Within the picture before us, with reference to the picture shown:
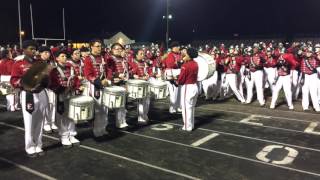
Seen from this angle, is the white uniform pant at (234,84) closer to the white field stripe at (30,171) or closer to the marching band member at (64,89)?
the marching band member at (64,89)

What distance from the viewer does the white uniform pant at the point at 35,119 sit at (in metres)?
7.13

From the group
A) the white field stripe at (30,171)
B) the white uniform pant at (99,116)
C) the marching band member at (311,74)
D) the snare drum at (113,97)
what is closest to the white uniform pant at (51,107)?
the white uniform pant at (99,116)

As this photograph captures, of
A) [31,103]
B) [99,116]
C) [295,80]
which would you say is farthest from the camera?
[295,80]

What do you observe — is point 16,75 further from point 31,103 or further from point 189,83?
point 189,83

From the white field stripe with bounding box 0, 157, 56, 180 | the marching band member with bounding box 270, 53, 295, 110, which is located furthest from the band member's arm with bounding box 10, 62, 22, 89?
the marching band member with bounding box 270, 53, 295, 110

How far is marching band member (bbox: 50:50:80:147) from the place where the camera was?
7.74m

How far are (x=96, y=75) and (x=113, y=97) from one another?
2.22 feet

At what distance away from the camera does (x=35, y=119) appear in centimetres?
728

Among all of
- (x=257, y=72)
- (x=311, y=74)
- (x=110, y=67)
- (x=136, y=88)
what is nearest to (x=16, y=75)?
(x=110, y=67)

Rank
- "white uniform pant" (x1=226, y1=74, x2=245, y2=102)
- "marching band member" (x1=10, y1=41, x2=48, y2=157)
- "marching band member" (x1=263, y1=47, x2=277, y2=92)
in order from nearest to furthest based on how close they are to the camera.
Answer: "marching band member" (x1=10, y1=41, x2=48, y2=157) < "marching band member" (x1=263, y1=47, x2=277, y2=92) < "white uniform pant" (x1=226, y1=74, x2=245, y2=102)

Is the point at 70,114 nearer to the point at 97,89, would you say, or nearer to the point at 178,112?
the point at 97,89

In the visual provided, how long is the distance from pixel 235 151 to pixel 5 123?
6450 mm

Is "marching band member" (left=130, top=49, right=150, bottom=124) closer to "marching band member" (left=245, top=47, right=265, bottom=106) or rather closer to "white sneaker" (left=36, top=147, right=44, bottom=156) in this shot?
"white sneaker" (left=36, top=147, right=44, bottom=156)

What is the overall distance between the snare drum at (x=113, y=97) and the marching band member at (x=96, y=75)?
211 millimetres
